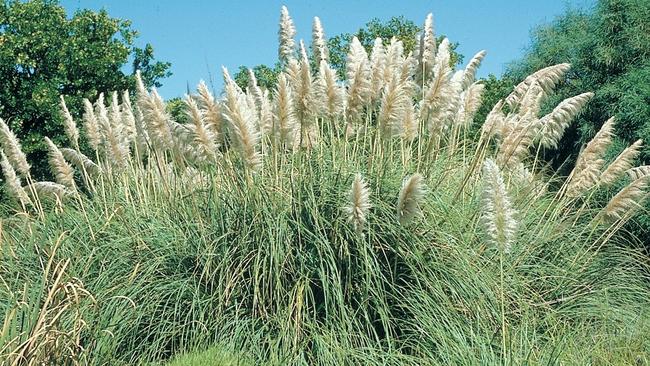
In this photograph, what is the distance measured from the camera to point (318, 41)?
Answer: 745cm

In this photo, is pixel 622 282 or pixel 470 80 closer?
pixel 622 282

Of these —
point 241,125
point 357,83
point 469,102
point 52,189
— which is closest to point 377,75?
point 357,83

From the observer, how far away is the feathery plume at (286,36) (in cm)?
714

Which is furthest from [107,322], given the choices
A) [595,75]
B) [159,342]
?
[595,75]

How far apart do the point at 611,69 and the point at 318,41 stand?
5.15m

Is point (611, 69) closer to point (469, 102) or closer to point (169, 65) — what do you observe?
point (469, 102)

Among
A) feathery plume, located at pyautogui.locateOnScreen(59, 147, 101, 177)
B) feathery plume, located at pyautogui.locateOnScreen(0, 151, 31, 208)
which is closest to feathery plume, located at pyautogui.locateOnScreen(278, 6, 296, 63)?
feathery plume, located at pyautogui.locateOnScreen(59, 147, 101, 177)

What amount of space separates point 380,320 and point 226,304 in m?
0.94

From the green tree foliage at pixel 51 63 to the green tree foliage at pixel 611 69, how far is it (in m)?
8.85

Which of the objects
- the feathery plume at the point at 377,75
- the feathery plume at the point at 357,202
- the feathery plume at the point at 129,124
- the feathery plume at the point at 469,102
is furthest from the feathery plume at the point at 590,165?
the feathery plume at the point at 129,124

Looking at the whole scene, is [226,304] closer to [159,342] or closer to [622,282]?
[159,342]

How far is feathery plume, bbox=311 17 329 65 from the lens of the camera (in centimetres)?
742

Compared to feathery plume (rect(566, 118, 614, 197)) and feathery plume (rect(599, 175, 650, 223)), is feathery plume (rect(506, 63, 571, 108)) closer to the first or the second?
feathery plume (rect(566, 118, 614, 197))

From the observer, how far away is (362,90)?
6.20 meters
